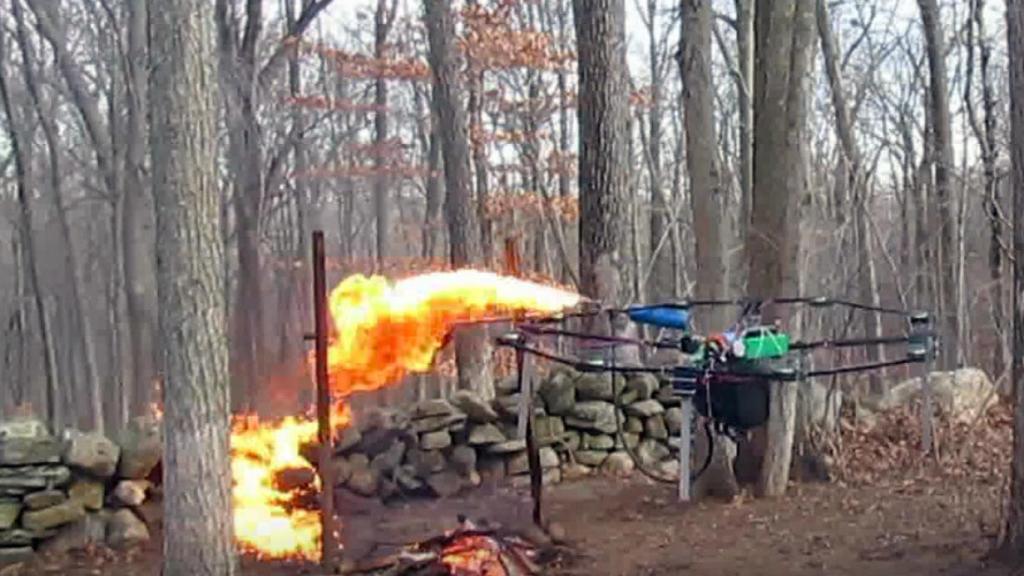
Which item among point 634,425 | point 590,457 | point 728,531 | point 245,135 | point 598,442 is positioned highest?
point 245,135

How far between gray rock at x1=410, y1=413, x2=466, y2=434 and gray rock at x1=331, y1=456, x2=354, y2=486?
0.66m

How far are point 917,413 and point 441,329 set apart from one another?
5.54 metres

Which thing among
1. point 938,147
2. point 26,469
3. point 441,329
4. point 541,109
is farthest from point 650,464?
point 541,109

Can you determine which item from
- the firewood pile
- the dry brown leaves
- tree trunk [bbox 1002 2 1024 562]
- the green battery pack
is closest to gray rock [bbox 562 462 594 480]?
the dry brown leaves

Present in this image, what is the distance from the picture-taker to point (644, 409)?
11.2 metres

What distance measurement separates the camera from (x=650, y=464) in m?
11.0

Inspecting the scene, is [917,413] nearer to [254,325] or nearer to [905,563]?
[905,563]

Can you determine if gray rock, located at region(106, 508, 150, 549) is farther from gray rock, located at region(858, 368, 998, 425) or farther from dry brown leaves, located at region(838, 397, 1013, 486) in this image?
gray rock, located at region(858, 368, 998, 425)

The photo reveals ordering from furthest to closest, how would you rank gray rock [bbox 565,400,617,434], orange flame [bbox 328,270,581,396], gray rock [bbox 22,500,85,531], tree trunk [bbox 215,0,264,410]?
tree trunk [bbox 215,0,264,410] → gray rock [bbox 565,400,617,434] → gray rock [bbox 22,500,85,531] → orange flame [bbox 328,270,581,396]

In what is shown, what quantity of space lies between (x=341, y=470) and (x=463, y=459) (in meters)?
1.09

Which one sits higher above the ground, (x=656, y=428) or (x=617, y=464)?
(x=656, y=428)

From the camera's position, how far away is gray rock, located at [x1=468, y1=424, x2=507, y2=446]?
1045cm

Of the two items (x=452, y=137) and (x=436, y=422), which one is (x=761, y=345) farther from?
(x=452, y=137)

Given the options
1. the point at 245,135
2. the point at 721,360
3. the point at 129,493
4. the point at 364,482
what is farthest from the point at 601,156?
the point at 245,135
